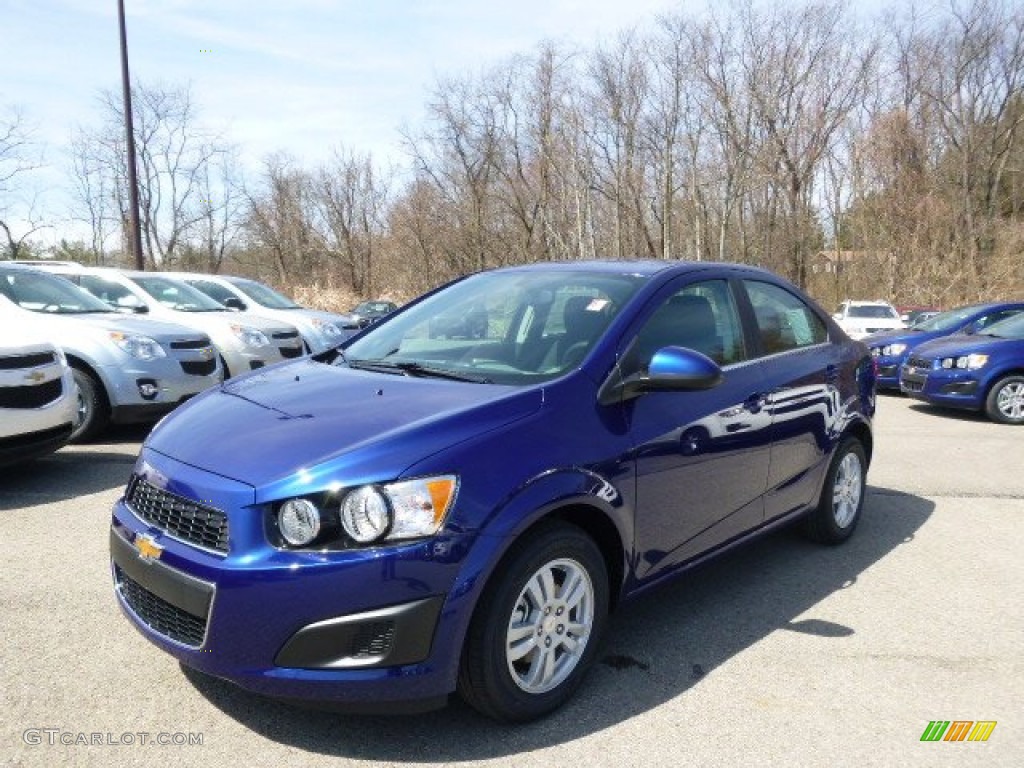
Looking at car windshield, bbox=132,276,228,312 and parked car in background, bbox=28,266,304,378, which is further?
car windshield, bbox=132,276,228,312

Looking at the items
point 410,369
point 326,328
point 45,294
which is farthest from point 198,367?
point 410,369

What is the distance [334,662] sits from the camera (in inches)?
94.9

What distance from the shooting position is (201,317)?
1002cm

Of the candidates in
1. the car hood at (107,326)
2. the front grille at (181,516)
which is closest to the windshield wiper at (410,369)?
the front grille at (181,516)

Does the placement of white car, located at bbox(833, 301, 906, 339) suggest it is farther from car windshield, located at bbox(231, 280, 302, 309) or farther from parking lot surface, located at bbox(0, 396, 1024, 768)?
parking lot surface, located at bbox(0, 396, 1024, 768)

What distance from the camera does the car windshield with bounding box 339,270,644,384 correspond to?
3.27 m

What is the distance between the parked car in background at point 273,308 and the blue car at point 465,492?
823 cm

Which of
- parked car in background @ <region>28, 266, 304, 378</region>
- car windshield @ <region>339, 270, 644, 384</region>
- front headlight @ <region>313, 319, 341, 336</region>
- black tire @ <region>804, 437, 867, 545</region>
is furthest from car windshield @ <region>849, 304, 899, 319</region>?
car windshield @ <region>339, 270, 644, 384</region>

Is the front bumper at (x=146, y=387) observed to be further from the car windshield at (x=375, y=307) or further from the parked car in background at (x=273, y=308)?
the car windshield at (x=375, y=307)

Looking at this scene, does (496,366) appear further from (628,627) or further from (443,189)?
(443,189)

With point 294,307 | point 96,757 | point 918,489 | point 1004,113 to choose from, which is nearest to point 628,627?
point 96,757

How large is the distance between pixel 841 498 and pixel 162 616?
12.5 feet

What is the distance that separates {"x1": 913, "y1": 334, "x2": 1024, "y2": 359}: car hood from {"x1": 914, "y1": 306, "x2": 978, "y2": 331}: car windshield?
1780mm

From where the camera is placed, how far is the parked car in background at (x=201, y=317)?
974 cm
